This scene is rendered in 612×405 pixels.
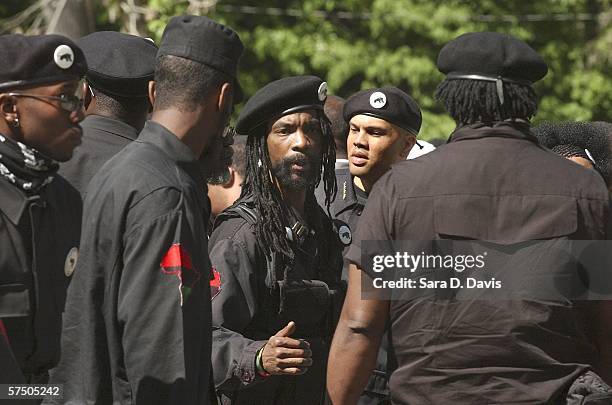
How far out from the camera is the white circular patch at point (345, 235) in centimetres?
582

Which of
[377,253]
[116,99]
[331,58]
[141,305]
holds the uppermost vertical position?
[331,58]

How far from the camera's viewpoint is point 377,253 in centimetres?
431

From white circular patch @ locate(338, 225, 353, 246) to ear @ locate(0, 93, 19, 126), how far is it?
2260mm

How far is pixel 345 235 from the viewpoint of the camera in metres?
5.87

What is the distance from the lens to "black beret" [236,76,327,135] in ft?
18.9

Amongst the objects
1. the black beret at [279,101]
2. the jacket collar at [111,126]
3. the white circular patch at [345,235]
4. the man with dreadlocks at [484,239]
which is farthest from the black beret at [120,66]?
the man with dreadlocks at [484,239]

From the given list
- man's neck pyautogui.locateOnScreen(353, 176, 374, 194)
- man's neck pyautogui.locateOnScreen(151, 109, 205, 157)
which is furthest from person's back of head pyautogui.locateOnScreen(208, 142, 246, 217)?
man's neck pyautogui.locateOnScreen(151, 109, 205, 157)

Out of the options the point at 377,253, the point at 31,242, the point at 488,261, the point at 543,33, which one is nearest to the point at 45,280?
the point at 31,242

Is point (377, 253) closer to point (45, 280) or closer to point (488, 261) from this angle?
point (488, 261)

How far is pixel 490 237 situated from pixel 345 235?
68.6 inches

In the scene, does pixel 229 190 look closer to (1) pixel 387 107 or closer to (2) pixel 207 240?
(1) pixel 387 107

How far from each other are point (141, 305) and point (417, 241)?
1046 millimetres

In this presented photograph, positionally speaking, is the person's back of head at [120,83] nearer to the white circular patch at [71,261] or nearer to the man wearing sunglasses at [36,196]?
the man wearing sunglasses at [36,196]

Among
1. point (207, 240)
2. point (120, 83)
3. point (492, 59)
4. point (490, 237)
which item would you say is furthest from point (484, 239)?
point (120, 83)
